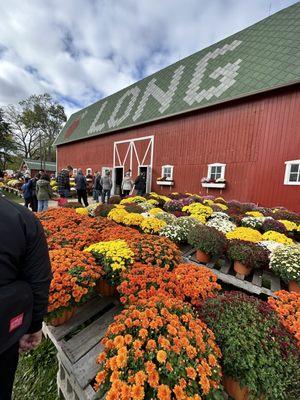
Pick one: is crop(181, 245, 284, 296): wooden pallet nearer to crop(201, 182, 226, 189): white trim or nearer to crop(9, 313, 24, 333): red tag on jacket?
crop(9, 313, 24, 333): red tag on jacket

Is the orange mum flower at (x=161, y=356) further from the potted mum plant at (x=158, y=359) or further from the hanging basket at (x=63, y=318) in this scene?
the hanging basket at (x=63, y=318)

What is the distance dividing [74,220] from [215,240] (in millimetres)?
3253

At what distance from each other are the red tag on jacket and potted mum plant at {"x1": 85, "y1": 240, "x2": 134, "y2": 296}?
1.41m

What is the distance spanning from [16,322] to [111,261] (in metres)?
1.58

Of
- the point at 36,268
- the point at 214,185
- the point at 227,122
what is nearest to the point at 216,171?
the point at 214,185

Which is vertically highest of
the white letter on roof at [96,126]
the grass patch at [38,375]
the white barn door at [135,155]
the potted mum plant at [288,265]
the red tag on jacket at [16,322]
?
the white letter on roof at [96,126]

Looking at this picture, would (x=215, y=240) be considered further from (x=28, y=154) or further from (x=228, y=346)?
(x=28, y=154)

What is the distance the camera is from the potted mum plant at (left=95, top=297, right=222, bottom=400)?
49.9 inches

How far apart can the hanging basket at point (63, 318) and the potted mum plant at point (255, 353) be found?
1.54 m

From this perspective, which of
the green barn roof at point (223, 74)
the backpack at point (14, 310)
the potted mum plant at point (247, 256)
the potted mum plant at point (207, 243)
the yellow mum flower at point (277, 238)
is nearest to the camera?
the backpack at point (14, 310)

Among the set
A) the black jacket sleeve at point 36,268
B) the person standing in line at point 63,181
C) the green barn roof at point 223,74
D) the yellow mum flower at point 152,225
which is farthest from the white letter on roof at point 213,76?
the black jacket sleeve at point 36,268

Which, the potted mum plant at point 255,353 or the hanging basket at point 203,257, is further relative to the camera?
the hanging basket at point 203,257

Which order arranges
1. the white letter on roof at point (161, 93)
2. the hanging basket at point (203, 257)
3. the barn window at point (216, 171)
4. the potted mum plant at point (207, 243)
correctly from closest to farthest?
1. the potted mum plant at point (207, 243)
2. the hanging basket at point (203, 257)
3. the barn window at point (216, 171)
4. the white letter on roof at point (161, 93)

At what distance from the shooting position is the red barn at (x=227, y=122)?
8617 millimetres
